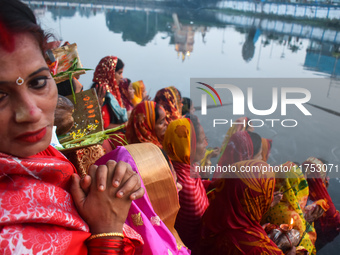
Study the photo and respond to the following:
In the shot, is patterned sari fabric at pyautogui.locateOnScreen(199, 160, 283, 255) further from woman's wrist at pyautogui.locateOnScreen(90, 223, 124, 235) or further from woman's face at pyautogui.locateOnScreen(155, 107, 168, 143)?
woman's wrist at pyautogui.locateOnScreen(90, 223, 124, 235)

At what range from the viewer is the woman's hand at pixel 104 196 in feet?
2.08

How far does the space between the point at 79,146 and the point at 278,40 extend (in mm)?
11879

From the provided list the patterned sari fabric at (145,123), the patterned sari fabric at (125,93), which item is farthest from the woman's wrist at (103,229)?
the patterned sari fabric at (125,93)

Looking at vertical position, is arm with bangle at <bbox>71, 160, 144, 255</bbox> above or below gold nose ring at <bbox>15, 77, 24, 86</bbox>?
below

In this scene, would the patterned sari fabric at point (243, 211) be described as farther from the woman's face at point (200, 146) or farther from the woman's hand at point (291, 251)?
the woman's face at point (200, 146)

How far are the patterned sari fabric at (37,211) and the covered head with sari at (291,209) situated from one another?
1.89 metres

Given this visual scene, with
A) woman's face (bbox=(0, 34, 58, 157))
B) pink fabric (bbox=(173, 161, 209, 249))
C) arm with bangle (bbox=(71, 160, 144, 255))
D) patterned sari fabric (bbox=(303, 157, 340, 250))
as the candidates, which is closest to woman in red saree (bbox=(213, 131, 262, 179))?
patterned sari fabric (bbox=(303, 157, 340, 250))

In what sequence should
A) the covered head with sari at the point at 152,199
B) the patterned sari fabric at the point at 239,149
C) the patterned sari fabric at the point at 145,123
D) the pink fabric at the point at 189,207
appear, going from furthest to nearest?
the patterned sari fabric at the point at 239,149
the patterned sari fabric at the point at 145,123
the pink fabric at the point at 189,207
the covered head with sari at the point at 152,199

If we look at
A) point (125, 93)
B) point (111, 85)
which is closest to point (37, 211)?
point (111, 85)

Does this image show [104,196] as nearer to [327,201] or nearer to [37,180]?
[37,180]

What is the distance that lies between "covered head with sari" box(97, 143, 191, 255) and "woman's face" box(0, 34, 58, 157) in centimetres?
40

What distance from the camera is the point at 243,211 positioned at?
1664mm

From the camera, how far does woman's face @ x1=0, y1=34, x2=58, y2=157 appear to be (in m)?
0.52

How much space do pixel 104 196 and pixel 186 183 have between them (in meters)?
1.48
